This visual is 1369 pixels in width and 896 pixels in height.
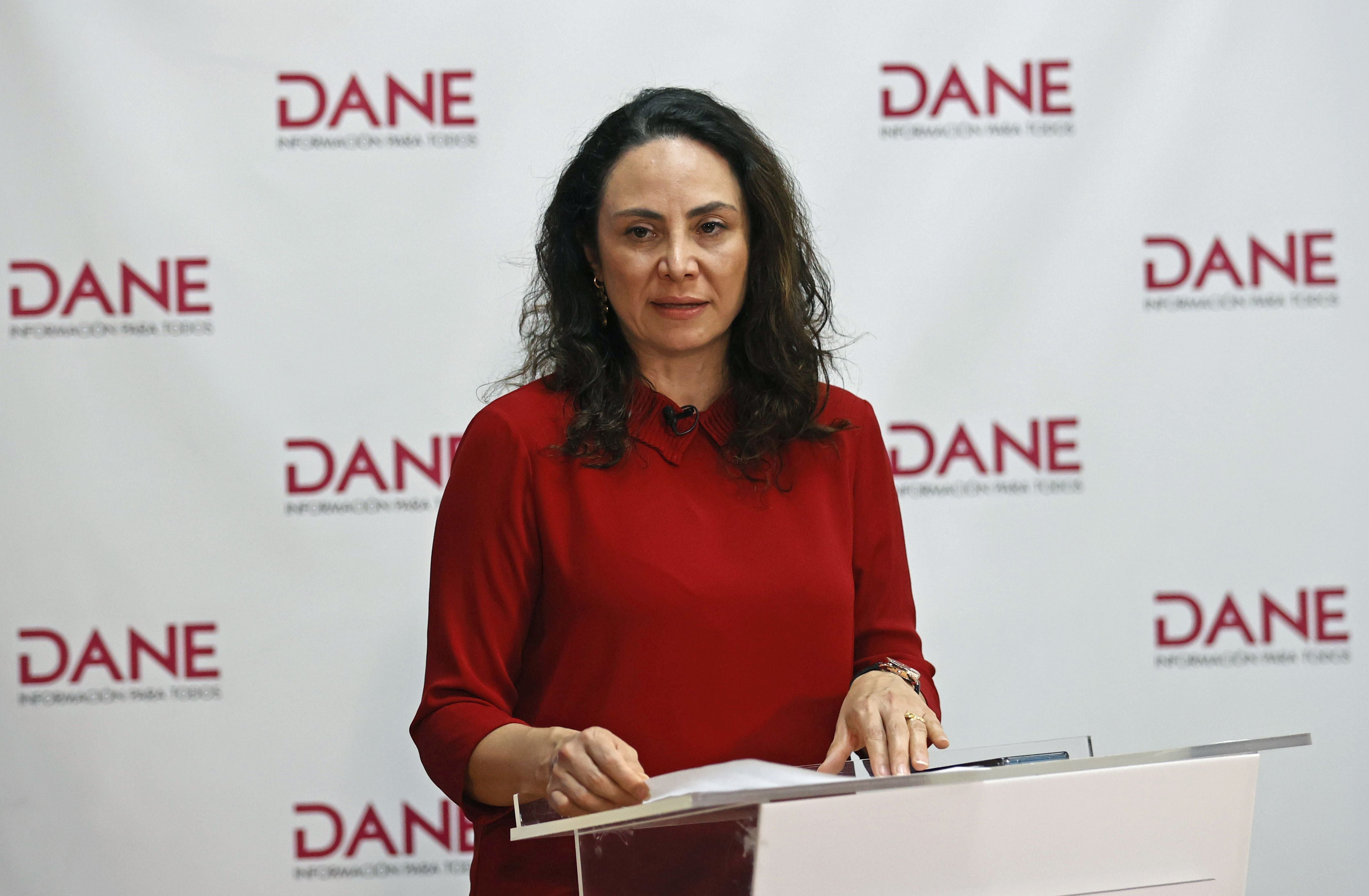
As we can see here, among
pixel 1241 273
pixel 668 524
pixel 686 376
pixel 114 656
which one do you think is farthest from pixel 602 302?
pixel 1241 273

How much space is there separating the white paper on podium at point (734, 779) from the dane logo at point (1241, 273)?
183 cm

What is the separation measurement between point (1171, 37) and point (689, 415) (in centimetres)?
157

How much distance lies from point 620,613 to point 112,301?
1529mm

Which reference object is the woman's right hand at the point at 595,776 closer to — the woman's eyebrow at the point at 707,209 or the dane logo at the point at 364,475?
the woman's eyebrow at the point at 707,209

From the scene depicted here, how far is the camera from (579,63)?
96.2 inches

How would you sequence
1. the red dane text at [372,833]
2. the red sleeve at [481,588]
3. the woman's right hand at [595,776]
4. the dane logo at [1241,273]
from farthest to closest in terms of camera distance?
the dane logo at [1241,273] < the red dane text at [372,833] < the red sleeve at [481,588] < the woman's right hand at [595,776]

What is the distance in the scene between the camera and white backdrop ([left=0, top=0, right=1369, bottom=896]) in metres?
2.33

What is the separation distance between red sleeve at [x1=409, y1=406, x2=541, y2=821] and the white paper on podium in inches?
18.3

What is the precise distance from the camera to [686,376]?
5.07 feet

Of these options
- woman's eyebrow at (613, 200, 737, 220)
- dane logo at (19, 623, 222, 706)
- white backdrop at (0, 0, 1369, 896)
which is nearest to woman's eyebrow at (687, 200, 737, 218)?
woman's eyebrow at (613, 200, 737, 220)

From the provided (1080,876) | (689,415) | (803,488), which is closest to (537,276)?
(689,415)

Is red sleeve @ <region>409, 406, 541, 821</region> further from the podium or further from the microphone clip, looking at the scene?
the podium

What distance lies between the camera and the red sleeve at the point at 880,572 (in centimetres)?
150

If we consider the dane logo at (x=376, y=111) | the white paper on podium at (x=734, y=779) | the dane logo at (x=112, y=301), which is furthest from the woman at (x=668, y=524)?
the dane logo at (x=112, y=301)
